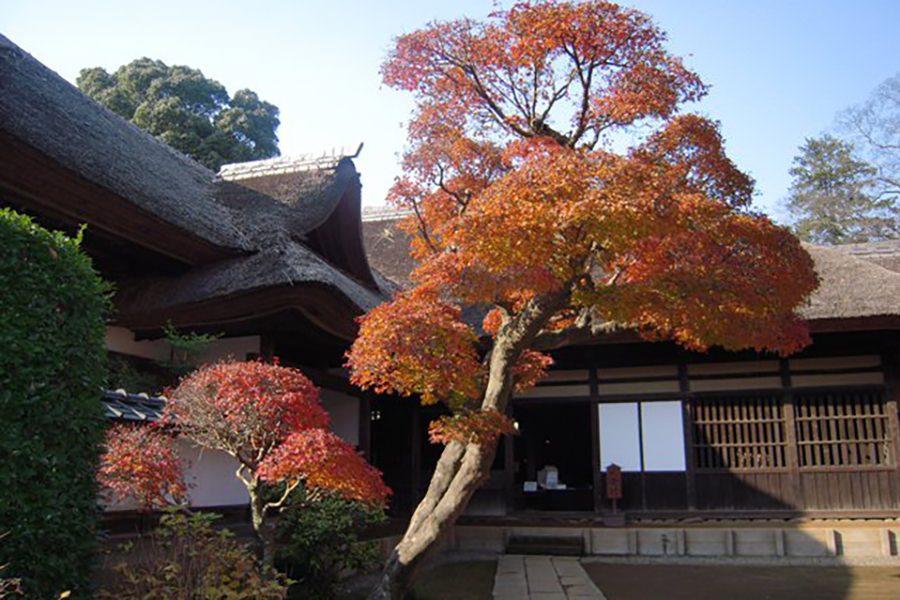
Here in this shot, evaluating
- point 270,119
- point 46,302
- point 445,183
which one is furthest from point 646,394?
point 270,119

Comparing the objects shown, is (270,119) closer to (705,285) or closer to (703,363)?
(703,363)

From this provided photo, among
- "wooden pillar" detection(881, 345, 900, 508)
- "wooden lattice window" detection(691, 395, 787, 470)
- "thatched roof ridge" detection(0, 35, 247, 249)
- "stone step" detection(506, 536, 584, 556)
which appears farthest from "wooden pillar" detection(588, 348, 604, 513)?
"thatched roof ridge" detection(0, 35, 247, 249)

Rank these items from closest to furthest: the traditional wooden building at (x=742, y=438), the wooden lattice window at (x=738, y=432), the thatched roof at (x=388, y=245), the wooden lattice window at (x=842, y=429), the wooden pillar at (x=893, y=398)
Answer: the traditional wooden building at (x=742, y=438) → the wooden pillar at (x=893, y=398) → the wooden lattice window at (x=842, y=429) → the wooden lattice window at (x=738, y=432) → the thatched roof at (x=388, y=245)

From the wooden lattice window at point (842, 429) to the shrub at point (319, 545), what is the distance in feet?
22.9

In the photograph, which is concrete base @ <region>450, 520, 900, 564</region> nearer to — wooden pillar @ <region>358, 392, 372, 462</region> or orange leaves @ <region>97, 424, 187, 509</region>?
wooden pillar @ <region>358, 392, 372, 462</region>

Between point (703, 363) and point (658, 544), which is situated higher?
point (703, 363)

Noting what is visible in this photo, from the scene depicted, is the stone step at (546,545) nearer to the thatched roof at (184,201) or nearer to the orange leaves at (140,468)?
the thatched roof at (184,201)

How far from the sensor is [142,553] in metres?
5.69

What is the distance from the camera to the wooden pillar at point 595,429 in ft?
38.6

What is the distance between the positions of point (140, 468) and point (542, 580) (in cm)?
554

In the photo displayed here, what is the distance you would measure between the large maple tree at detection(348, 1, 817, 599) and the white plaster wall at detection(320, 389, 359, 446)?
4370mm

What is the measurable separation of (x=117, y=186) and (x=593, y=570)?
292 inches

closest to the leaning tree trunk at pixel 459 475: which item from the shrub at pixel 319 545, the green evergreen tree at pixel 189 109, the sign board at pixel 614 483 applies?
the shrub at pixel 319 545

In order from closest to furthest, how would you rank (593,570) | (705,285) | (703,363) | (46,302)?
(46,302)
(705,285)
(593,570)
(703,363)
